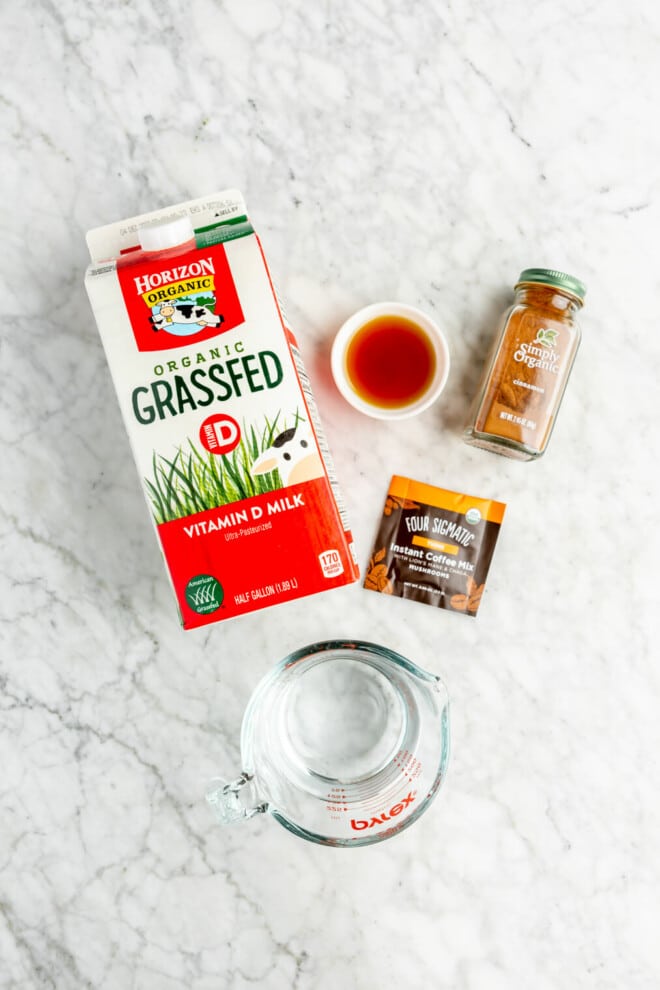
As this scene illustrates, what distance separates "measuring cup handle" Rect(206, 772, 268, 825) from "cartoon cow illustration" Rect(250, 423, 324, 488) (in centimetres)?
41

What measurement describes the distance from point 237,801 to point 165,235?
0.74 m

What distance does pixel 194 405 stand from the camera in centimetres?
93

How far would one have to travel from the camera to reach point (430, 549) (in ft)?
3.71

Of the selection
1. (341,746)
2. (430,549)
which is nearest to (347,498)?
(430,549)

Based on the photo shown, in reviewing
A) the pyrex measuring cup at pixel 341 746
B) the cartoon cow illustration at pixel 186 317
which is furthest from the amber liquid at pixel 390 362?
the pyrex measuring cup at pixel 341 746

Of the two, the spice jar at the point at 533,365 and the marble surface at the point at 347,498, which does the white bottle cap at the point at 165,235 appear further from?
the spice jar at the point at 533,365

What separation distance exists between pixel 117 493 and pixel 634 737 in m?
0.88

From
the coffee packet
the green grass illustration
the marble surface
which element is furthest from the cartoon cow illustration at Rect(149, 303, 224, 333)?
the coffee packet

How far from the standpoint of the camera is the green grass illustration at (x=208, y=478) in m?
0.93

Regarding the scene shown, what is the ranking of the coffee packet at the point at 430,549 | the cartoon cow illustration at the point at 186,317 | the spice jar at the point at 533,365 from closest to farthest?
the cartoon cow illustration at the point at 186,317
the spice jar at the point at 533,365
the coffee packet at the point at 430,549

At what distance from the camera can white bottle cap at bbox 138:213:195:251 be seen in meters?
0.93

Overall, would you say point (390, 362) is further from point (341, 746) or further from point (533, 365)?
point (341, 746)

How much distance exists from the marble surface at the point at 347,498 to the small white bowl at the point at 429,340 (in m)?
0.05

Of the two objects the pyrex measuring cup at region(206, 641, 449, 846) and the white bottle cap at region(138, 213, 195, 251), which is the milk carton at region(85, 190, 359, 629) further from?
the pyrex measuring cup at region(206, 641, 449, 846)
